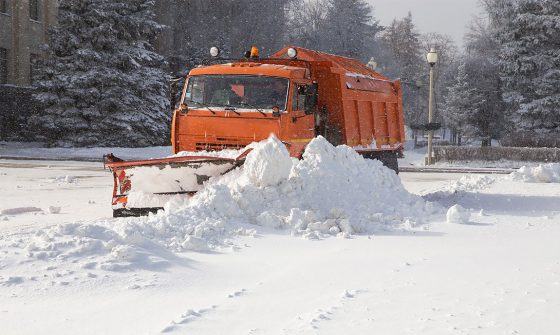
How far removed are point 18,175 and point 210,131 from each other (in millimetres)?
9447

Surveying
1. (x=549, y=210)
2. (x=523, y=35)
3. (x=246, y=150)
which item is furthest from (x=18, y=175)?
(x=523, y=35)

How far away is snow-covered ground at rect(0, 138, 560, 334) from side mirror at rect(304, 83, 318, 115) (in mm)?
1543

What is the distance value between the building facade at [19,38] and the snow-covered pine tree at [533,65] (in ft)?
84.7

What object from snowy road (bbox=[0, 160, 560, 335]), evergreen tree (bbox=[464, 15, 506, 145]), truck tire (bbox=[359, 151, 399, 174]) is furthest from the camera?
evergreen tree (bbox=[464, 15, 506, 145])

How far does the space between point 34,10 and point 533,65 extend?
2842 centimetres

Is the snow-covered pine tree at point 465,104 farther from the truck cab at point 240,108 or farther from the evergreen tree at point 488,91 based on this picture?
the truck cab at point 240,108

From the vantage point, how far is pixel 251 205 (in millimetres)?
9375

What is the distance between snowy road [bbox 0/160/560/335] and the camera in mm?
4980

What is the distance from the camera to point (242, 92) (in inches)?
466

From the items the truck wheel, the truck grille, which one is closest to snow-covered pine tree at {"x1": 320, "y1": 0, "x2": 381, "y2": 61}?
the truck wheel

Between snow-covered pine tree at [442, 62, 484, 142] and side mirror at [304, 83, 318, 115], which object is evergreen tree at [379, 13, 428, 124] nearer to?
snow-covered pine tree at [442, 62, 484, 142]

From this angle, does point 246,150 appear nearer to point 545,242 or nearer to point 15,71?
point 545,242

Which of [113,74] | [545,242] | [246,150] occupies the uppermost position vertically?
[113,74]

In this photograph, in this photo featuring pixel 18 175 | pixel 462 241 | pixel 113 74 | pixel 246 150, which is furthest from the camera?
pixel 113 74
